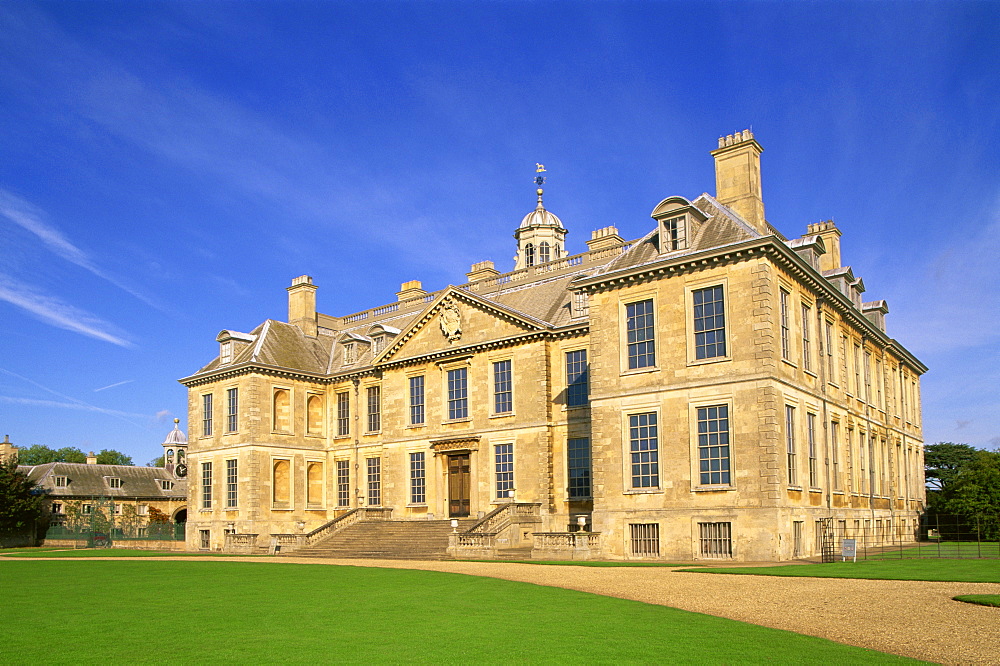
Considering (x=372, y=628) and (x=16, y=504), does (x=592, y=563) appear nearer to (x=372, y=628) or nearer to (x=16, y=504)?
(x=372, y=628)

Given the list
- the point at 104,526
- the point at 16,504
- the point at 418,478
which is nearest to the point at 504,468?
the point at 418,478

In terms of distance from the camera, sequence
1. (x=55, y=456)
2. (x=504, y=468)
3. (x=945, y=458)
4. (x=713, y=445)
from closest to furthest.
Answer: (x=713, y=445), (x=504, y=468), (x=945, y=458), (x=55, y=456)

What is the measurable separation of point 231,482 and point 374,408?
7.59 meters

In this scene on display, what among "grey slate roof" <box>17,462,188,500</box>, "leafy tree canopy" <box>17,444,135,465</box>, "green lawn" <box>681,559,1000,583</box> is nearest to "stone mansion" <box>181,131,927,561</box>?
"green lawn" <box>681,559,1000,583</box>

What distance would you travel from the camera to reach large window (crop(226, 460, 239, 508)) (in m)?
41.3

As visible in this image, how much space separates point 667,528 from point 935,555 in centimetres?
855

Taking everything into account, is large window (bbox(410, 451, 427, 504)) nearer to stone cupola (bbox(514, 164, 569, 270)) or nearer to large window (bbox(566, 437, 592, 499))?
large window (bbox(566, 437, 592, 499))

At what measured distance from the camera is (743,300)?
25.1 m

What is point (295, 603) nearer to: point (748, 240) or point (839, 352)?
point (748, 240)

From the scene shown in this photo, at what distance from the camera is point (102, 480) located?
213ft

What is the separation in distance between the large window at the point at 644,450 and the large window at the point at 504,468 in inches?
327

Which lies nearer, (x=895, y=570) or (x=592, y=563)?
(x=895, y=570)

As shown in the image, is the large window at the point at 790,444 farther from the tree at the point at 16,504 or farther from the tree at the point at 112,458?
the tree at the point at 112,458

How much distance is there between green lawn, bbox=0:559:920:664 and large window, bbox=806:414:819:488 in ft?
42.1
